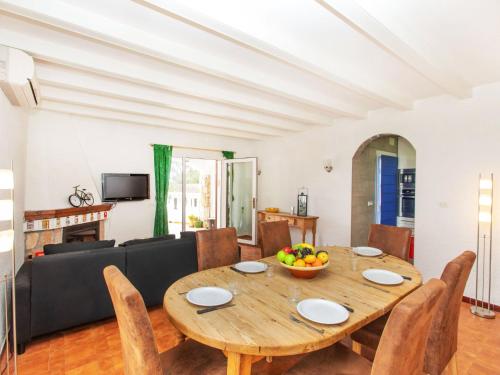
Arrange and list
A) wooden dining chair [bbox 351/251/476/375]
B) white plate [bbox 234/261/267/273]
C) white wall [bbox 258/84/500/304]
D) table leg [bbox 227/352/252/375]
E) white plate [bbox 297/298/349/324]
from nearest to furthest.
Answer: table leg [bbox 227/352/252/375] → white plate [bbox 297/298/349/324] → wooden dining chair [bbox 351/251/476/375] → white plate [bbox 234/261/267/273] → white wall [bbox 258/84/500/304]

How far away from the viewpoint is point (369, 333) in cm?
170

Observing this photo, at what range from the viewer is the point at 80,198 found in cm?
435

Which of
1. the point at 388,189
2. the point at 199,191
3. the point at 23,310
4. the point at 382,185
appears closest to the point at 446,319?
the point at 23,310

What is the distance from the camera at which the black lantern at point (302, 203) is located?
17.1 feet

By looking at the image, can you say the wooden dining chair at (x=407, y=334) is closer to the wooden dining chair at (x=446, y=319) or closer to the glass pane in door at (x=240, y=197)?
the wooden dining chair at (x=446, y=319)

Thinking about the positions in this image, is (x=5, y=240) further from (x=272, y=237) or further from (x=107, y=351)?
(x=272, y=237)

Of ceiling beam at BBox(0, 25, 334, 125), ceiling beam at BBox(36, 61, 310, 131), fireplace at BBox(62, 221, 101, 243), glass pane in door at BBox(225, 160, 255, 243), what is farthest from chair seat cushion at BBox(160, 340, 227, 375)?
glass pane in door at BBox(225, 160, 255, 243)

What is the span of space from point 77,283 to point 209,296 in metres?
1.56

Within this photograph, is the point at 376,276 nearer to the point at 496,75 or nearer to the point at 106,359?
the point at 106,359

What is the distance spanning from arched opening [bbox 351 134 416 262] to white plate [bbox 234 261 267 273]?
9.92 ft

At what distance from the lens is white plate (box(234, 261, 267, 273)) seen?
6.47 feet

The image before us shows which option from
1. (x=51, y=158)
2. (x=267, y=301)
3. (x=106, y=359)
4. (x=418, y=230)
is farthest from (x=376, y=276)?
(x=51, y=158)

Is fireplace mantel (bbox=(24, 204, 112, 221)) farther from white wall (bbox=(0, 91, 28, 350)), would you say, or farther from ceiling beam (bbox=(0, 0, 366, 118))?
ceiling beam (bbox=(0, 0, 366, 118))

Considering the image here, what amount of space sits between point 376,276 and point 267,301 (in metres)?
0.83
